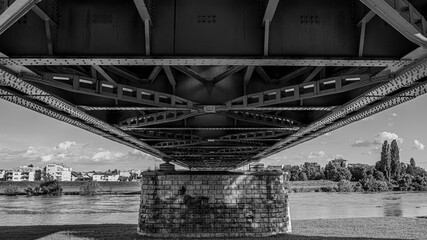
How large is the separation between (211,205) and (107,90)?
561 inches

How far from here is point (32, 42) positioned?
9.17 metres

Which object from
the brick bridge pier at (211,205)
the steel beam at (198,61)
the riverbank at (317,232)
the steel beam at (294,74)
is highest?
the steel beam at (294,74)

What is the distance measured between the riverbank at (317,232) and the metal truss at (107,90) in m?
14.0

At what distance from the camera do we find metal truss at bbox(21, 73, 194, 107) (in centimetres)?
1084

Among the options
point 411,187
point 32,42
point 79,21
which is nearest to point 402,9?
point 79,21

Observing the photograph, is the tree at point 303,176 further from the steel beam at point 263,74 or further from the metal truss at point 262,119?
the steel beam at point 263,74

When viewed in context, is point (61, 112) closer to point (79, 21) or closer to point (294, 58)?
point (79, 21)

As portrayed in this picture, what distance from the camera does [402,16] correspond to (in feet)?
→ 21.3

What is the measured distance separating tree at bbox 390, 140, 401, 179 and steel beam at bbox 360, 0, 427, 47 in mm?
135756

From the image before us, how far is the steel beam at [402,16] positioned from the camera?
6.16m

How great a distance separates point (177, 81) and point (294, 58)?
601cm

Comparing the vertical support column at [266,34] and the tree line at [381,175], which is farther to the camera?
the tree line at [381,175]

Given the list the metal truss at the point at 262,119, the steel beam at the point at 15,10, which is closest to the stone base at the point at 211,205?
the metal truss at the point at 262,119

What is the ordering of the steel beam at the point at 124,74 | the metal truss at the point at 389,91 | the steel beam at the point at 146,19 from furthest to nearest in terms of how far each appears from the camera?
the steel beam at the point at 124,74 → the metal truss at the point at 389,91 → the steel beam at the point at 146,19
